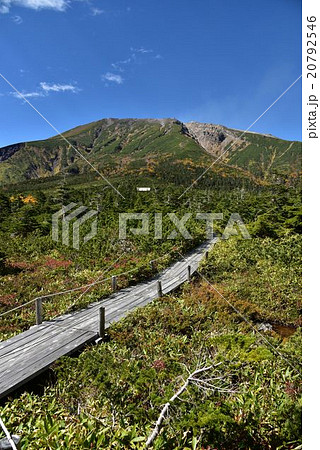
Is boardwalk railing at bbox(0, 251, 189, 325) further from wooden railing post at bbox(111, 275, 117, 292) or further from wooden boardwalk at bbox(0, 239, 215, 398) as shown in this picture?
wooden boardwalk at bbox(0, 239, 215, 398)

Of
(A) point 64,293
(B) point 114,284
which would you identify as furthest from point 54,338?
(B) point 114,284

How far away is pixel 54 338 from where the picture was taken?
7309mm

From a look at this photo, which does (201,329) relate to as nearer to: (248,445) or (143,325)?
(143,325)

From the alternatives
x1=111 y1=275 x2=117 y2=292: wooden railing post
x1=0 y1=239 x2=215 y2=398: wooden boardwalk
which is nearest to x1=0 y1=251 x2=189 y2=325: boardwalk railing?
x1=111 y1=275 x2=117 y2=292: wooden railing post

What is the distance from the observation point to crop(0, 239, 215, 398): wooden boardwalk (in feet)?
18.8

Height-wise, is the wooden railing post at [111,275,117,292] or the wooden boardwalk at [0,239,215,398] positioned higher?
the wooden railing post at [111,275,117,292]

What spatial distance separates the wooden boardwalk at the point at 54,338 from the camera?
572cm

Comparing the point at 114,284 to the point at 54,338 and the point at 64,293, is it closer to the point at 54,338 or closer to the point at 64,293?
the point at 64,293

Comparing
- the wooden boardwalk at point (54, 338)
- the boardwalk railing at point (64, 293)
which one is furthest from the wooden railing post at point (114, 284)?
the wooden boardwalk at point (54, 338)

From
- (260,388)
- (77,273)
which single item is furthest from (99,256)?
(260,388)

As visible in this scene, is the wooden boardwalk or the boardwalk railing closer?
the wooden boardwalk

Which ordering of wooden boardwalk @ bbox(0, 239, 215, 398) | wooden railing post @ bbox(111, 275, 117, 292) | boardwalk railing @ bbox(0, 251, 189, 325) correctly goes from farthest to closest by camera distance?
wooden railing post @ bbox(111, 275, 117, 292) < boardwalk railing @ bbox(0, 251, 189, 325) < wooden boardwalk @ bbox(0, 239, 215, 398)

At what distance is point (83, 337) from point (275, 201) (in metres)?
20.4
